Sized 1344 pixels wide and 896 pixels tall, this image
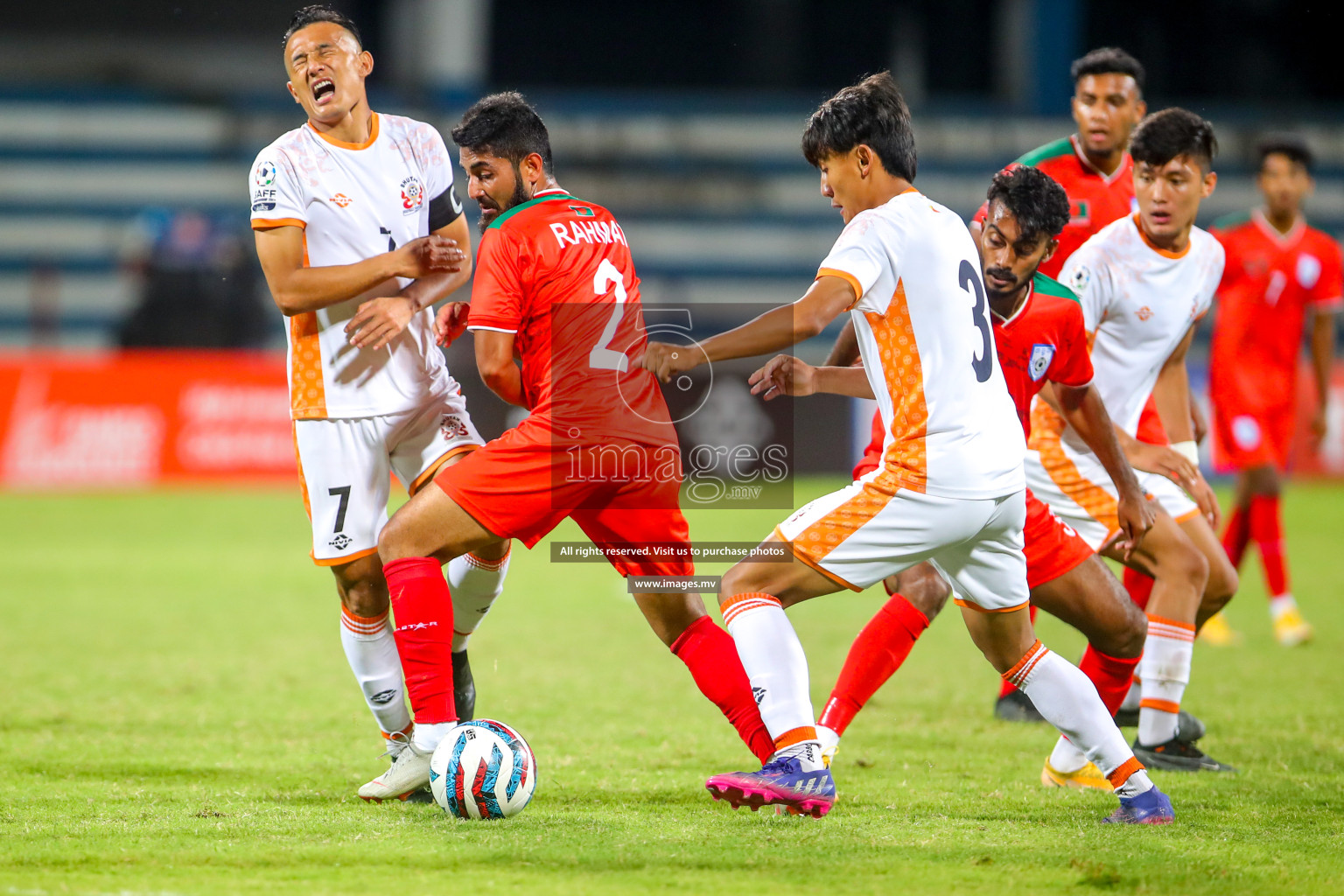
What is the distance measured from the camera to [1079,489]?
17.3 ft

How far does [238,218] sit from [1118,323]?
16453 mm

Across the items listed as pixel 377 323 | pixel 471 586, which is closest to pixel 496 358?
pixel 377 323

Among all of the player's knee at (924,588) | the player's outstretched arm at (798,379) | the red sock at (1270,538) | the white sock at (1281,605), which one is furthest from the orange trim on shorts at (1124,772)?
the red sock at (1270,538)

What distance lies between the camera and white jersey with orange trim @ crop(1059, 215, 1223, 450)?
537cm

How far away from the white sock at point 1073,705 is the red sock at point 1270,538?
15.1 ft

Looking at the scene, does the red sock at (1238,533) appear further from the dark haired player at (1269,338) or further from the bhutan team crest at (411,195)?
the bhutan team crest at (411,195)

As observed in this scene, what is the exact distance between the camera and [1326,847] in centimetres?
406

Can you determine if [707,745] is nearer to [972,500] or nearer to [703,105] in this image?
[972,500]

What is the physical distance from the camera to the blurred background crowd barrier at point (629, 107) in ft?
65.4

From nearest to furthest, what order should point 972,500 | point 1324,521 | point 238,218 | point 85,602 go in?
point 972,500
point 85,602
point 1324,521
point 238,218

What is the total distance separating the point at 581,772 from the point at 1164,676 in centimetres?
212

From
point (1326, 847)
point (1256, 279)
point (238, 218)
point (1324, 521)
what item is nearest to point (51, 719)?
point (1326, 847)

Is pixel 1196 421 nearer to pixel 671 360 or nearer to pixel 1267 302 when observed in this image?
pixel 671 360

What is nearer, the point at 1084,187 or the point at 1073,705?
the point at 1073,705
